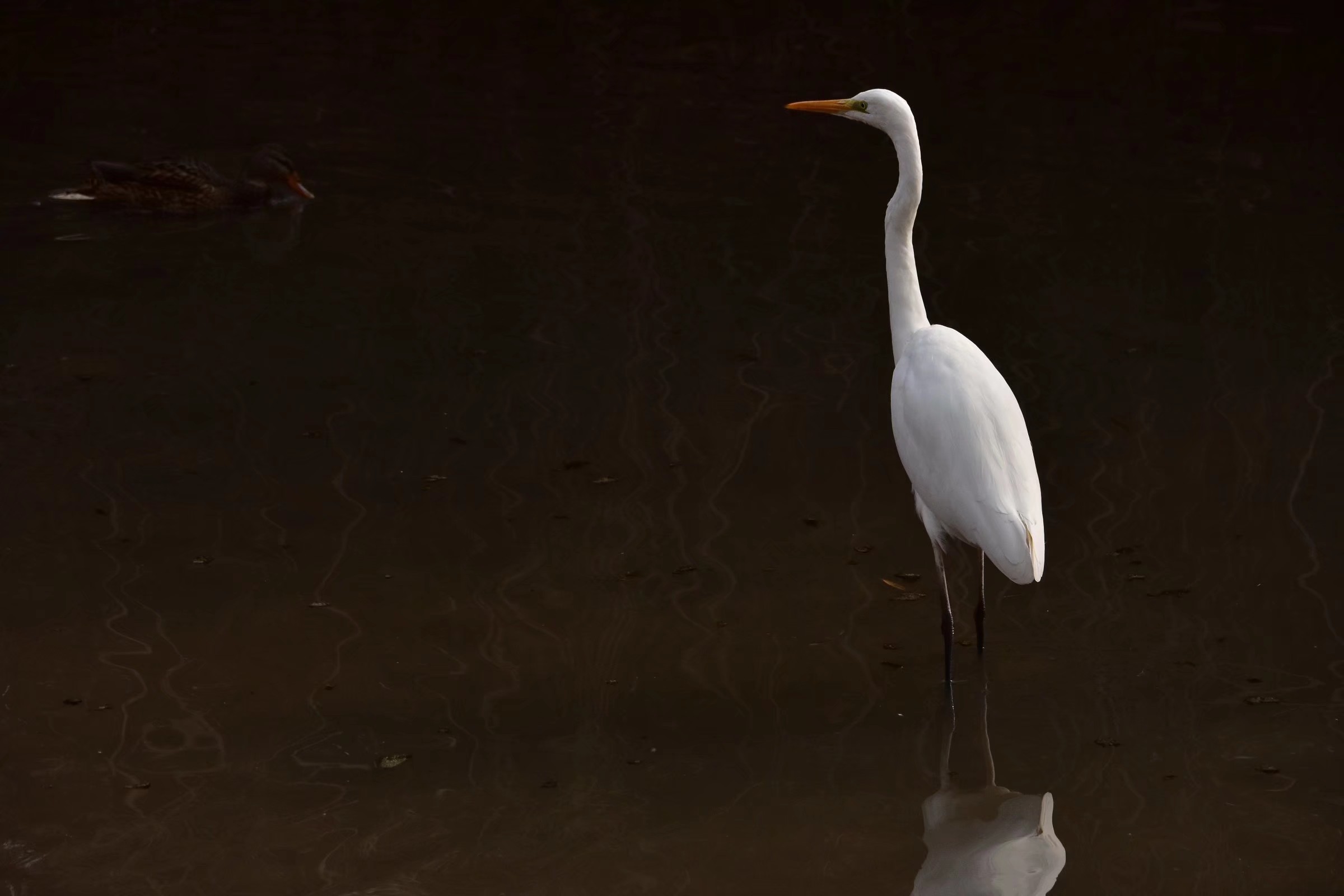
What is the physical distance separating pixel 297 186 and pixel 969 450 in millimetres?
4639

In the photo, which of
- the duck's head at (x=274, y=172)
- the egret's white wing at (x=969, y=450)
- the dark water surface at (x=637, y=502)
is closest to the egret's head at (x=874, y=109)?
the egret's white wing at (x=969, y=450)

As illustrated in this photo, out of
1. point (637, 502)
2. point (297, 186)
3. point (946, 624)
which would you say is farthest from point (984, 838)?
point (297, 186)

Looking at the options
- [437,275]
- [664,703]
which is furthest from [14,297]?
[664,703]

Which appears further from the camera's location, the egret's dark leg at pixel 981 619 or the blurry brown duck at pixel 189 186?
the blurry brown duck at pixel 189 186

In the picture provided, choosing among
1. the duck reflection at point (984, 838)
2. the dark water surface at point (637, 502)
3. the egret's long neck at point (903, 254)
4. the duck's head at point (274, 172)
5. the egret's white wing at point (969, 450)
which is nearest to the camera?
the duck reflection at point (984, 838)

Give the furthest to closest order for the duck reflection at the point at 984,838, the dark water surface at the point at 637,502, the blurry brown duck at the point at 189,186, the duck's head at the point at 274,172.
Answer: the duck's head at the point at 274,172
the blurry brown duck at the point at 189,186
the dark water surface at the point at 637,502
the duck reflection at the point at 984,838

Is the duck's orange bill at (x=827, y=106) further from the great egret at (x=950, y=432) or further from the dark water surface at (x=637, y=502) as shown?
the dark water surface at (x=637, y=502)

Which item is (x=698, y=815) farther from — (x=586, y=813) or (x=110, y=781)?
(x=110, y=781)

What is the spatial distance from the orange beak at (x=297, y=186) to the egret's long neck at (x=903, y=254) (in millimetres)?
3924

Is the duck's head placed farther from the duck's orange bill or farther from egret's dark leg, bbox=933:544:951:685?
egret's dark leg, bbox=933:544:951:685

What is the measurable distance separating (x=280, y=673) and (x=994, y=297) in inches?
146

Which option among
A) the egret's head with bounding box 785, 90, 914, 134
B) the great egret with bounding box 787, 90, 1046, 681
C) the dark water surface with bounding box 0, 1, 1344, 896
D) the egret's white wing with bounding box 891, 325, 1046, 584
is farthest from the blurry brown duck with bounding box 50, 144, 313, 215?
the egret's white wing with bounding box 891, 325, 1046, 584

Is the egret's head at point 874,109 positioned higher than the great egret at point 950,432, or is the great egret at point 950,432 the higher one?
the egret's head at point 874,109

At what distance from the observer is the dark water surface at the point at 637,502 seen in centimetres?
362
